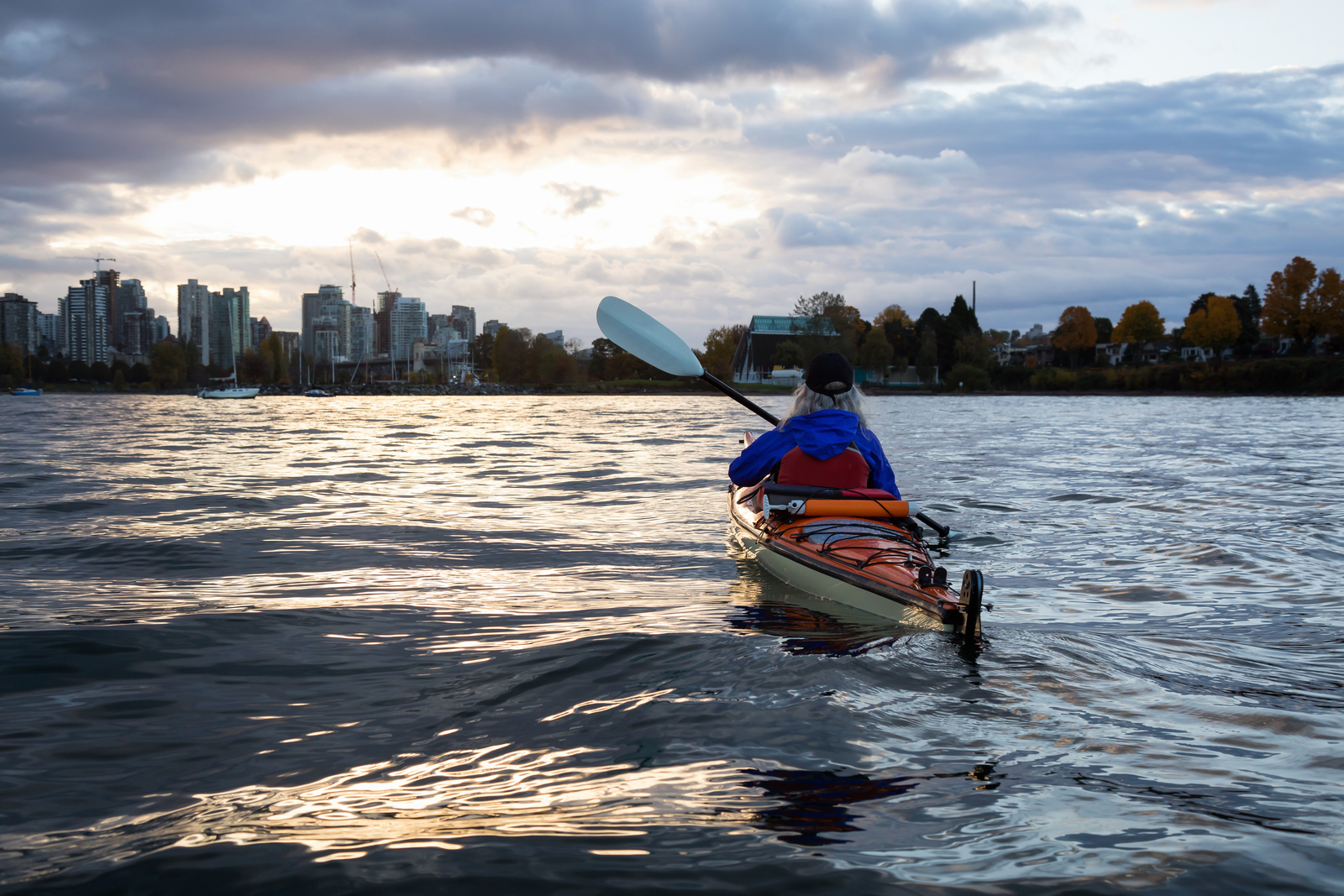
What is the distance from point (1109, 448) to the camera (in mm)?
19828

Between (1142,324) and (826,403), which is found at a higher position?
(1142,324)

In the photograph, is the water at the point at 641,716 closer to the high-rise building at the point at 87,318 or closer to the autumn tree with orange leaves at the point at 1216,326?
the autumn tree with orange leaves at the point at 1216,326

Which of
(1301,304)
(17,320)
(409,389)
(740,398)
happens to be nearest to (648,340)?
(740,398)

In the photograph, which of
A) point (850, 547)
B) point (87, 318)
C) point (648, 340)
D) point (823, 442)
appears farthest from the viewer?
point (87, 318)

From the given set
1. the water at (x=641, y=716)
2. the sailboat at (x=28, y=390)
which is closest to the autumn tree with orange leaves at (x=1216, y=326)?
the water at (x=641, y=716)

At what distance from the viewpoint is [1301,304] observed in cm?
7550

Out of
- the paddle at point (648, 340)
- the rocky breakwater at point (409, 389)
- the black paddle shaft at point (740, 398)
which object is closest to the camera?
the black paddle shaft at point (740, 398)

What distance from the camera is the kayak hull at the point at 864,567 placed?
4.33 m

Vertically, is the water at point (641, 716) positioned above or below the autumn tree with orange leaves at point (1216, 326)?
below

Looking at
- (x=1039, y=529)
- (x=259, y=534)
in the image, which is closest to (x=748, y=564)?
(x=1039, y=529)

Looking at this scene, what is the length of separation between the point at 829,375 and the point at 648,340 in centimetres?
332

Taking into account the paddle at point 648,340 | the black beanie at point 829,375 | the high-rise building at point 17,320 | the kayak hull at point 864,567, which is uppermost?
the high-rise building at point 17,320

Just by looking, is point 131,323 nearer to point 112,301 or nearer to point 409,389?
point 112,301

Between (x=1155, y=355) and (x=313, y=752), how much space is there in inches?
4674
